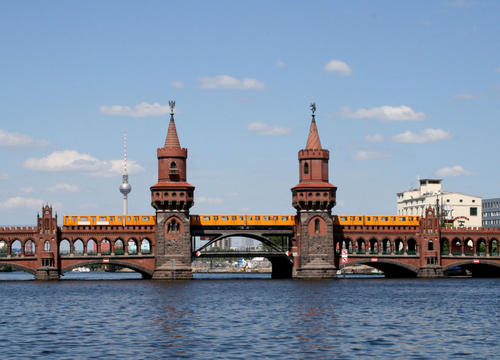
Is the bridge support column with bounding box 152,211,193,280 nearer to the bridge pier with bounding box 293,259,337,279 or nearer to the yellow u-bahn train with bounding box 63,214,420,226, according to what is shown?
the yellow u-bahn train with bounding box 63,214,420,226

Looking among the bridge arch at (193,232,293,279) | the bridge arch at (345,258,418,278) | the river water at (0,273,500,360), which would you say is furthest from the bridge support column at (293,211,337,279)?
the river water at (0,273,500,360)

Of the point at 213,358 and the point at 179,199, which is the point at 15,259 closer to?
the point at 179,199

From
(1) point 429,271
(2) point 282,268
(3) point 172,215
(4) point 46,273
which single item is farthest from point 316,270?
(4) point 46,273

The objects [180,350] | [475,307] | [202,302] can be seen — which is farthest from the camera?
[202,302]

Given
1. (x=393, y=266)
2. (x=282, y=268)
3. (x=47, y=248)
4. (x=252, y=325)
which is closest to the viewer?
(x=252, y=325)

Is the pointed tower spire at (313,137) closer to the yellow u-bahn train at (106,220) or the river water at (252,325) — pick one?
the yellow u-bahn train at (106,220)

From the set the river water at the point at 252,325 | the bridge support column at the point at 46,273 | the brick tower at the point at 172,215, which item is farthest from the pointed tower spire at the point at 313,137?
the bridge support column at the point at 46,273

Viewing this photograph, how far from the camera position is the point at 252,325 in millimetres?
60438

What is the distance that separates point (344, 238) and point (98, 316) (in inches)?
2837

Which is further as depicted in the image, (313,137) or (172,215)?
(313,137)

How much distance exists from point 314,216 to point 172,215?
20673mm

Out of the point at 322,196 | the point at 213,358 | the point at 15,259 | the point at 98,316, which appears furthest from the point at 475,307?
the point at 15,259

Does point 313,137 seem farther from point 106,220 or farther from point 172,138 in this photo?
point 106,220

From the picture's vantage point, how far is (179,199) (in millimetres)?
126250
